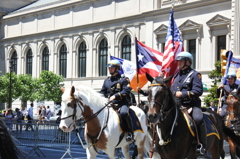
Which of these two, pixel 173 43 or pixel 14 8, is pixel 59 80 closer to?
pixel 14 8

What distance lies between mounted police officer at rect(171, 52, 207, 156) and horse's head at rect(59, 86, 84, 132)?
2244mm

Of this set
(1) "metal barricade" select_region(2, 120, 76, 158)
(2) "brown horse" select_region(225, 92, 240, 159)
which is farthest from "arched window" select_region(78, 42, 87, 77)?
(2) "brown horse" select_region(225, 92, 240, 159)

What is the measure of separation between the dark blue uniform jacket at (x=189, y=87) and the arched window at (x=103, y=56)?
4220 cm

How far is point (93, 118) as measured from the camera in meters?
9.89

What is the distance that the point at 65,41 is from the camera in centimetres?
5500

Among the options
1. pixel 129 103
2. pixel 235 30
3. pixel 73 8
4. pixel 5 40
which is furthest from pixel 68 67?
pixel 129 103

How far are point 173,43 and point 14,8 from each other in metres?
55.9

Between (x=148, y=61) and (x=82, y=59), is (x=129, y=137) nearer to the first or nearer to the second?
(x=148, y=61)

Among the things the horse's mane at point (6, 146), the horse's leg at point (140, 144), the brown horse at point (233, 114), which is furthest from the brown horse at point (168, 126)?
the brown horse at point (233, 114)

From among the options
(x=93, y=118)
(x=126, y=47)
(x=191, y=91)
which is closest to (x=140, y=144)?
(x=93, y=118)

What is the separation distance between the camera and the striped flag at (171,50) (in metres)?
14.2

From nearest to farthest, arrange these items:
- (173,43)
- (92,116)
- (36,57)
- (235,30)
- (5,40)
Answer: (92,116)
(173,43)
(235,30)
(36,57)
(5,40)

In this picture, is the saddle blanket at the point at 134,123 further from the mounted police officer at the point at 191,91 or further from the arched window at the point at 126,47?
the arched window at the point at 126,47

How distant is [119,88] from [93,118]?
3.63ft
